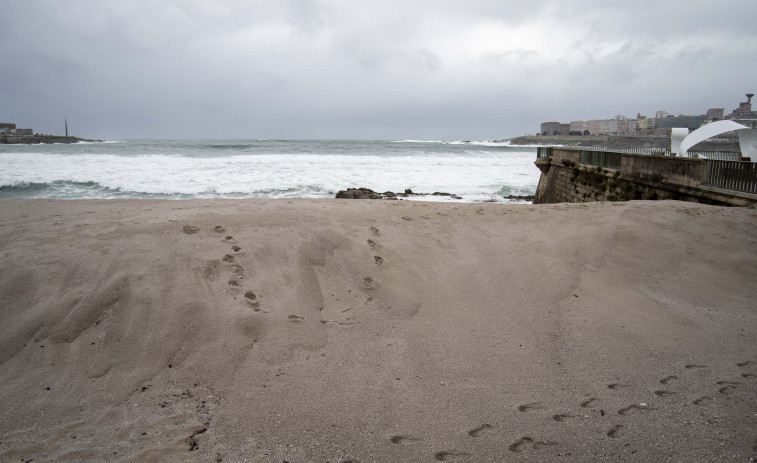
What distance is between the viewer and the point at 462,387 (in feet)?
10.4

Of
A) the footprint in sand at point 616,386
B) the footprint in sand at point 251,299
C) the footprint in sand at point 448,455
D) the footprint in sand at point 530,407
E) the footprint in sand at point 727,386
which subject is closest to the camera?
the footprint in sand at point 448,455

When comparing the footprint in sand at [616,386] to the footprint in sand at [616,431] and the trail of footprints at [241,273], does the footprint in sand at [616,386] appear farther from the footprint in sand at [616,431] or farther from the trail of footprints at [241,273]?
the trail of footprints at [241,273]

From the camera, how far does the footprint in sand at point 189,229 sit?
5390 mm

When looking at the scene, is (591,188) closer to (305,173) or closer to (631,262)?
(631,262)

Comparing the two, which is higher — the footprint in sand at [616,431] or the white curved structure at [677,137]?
the white curved structure at [677,137]

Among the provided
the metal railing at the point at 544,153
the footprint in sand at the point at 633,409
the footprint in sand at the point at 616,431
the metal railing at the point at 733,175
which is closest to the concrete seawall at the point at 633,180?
the metal railing at the point at 733,175

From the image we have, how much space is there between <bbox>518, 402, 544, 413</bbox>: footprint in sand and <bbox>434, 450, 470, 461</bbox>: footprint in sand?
631mm

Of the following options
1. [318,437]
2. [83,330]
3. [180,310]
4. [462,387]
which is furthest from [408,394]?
[83,330]

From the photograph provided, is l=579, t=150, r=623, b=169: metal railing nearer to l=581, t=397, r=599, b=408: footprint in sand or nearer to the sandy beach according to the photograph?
the sandy beach

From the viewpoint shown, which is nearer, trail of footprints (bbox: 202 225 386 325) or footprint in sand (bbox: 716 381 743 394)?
footprint in sand (bbox: 716 381 743 394)

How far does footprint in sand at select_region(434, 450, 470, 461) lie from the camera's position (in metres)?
2.46

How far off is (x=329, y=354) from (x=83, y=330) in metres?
2.13

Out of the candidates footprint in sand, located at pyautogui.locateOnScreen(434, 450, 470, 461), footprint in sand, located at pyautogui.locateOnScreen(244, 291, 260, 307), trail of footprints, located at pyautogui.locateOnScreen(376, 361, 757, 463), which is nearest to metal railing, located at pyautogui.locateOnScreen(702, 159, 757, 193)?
trail of footprints, located at pyautogui.locateOnScreen(376, 361, 757, 463)

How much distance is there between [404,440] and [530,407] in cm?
95
